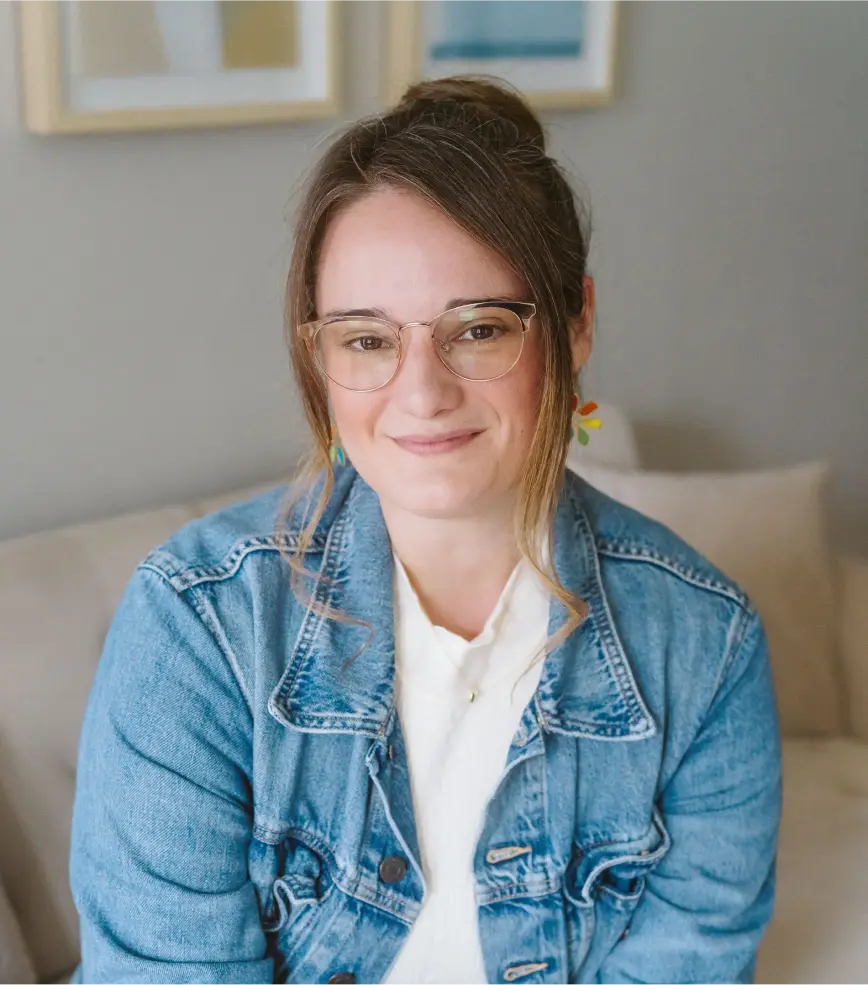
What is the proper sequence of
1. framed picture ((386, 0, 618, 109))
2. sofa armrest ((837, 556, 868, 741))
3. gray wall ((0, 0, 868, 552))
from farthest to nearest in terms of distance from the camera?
sofa armrest ((837, 556, 868, 741))
framed picture ((386, 0, 618, 109))
gray wall ((0, 0, 868, 552))

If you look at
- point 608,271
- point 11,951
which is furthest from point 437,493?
point 608,271

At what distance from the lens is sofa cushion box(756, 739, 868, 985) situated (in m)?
1.51

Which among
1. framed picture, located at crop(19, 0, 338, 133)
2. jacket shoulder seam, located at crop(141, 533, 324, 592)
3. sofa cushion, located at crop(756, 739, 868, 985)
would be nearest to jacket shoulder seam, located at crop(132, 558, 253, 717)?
jacket shoulder seam, located at crop(141, 533, 324, 592)

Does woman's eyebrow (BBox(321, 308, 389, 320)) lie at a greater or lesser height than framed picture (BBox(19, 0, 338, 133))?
lesser

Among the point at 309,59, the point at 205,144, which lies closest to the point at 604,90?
the point at 309,59

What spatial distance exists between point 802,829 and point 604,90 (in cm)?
128

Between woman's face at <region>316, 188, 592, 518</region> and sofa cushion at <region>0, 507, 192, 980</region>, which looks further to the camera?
sofa cushion at <region>0, 507, 192, 980</region>

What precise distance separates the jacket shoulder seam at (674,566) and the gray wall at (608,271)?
73 centimetres

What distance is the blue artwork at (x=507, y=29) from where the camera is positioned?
6.23 ft

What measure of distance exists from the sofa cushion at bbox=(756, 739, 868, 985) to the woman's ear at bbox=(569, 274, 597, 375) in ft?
2.71

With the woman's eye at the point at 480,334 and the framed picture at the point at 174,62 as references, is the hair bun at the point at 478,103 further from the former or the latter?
the framed picture at the point at 174,62

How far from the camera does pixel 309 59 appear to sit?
173cm

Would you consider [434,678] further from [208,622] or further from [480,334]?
[480,334]

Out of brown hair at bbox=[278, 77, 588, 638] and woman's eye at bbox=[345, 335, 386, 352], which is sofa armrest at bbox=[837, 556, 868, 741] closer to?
brown hair at bbox=[278, 77, 588, 638]
